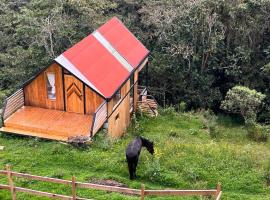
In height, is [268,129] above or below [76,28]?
below

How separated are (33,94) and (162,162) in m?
7.65

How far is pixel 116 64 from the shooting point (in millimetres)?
21141

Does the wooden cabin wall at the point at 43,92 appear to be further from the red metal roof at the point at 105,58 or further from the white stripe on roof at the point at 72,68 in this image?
the red metal roof at the point at 105,58

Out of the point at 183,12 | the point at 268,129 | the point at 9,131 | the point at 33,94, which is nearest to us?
the point at 9,131

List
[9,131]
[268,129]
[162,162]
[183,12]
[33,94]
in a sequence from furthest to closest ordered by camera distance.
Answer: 1. [183,12]
2. [268,129]
3. [33,94]
4. [9,131]
5. [162,162]

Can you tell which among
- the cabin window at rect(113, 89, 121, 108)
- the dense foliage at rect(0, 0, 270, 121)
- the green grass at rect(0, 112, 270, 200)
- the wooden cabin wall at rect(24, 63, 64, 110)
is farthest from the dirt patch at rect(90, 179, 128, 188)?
the dense foliage at rect(0, 0, 270, 121)

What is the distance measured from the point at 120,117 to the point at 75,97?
9.69ft

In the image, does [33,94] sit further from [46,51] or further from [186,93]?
[186,93]

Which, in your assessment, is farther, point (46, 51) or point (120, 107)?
point (46, 51)

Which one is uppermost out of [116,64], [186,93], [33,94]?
[116,64]

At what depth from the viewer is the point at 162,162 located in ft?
53.3

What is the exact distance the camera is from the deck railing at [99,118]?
1752cm

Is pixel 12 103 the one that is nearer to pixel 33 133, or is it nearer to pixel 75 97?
pixel 33 133

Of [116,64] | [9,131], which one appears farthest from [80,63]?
[9,131]
